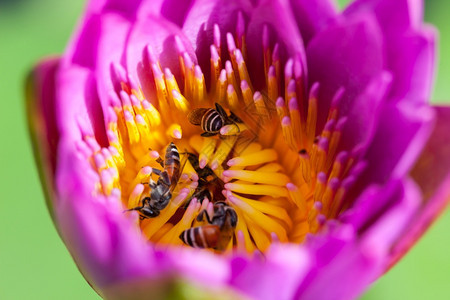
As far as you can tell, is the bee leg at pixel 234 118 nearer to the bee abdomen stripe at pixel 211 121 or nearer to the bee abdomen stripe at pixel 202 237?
the bee abdomen stripe at pixel 211 121

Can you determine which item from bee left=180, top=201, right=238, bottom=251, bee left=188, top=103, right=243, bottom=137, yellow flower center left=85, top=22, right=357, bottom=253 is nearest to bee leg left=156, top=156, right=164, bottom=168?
yellow flower center left=85, top=22, right=357, bottom=253

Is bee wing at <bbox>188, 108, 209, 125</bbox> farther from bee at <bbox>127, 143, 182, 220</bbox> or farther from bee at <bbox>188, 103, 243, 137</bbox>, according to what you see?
bee at <bbox>127, 143, 182, 220</bbox>

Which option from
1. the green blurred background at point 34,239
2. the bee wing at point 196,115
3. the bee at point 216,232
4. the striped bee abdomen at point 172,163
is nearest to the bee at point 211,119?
the bee wing at point 196,115

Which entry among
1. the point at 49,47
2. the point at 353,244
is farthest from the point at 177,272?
the point at 49,47

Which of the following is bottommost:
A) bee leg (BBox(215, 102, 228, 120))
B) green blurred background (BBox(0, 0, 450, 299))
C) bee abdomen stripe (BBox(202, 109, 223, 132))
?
green blurred background (BBox(0, 0, 450, 299))

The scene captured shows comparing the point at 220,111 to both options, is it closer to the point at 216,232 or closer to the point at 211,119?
the point at 211,119

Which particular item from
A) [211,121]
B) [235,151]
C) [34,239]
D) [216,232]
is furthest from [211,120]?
[34,239]

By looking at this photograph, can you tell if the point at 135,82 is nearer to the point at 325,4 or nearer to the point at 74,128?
the point at 74,128

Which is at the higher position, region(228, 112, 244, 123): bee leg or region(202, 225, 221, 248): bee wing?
region(228, 112, 244, 123): bee leg
